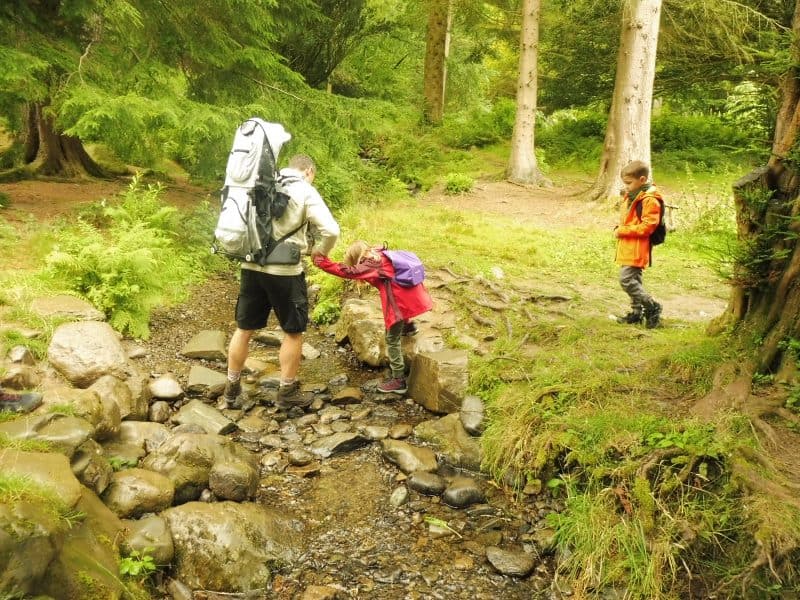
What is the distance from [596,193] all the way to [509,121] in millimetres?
8005

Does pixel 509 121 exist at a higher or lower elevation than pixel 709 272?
higher

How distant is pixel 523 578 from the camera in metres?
3.98

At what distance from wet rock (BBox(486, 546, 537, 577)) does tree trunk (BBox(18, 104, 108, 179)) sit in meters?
11.6

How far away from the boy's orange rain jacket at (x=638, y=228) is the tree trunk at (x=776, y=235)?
1562 millimetres

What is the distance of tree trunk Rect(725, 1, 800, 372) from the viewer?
425 centimetres

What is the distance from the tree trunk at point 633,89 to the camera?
1186cm

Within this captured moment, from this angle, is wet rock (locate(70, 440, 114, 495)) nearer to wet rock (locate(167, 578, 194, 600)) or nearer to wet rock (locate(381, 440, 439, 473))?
wet rock (locate(167, 578, 194, 600))

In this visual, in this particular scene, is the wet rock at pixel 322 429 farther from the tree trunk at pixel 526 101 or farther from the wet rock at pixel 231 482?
the tree trunk at pixel 526 101

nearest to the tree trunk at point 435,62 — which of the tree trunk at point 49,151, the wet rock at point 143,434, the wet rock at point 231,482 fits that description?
the tree trunk at point 49,151

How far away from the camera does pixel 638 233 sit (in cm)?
632

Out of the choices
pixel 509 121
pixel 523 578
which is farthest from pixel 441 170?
pixel 523 578

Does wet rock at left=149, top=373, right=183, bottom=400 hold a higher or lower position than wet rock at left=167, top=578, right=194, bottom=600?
higher

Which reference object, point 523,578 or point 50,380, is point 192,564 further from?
point 50,380

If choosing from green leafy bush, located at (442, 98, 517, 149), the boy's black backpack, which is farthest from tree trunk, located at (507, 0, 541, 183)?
the boy's black backpack
